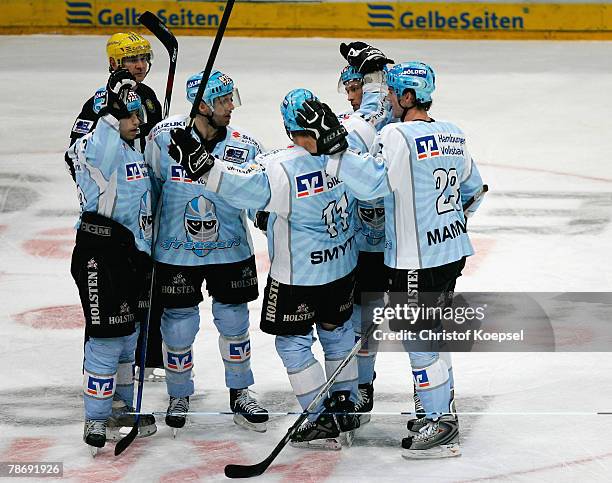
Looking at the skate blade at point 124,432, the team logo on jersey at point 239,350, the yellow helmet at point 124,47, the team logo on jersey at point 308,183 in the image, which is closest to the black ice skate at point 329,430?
the team logo on jersey at point 239,350

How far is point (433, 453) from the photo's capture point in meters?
4.76

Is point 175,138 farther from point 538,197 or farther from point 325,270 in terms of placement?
point 538,197

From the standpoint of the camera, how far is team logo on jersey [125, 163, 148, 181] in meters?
4.81

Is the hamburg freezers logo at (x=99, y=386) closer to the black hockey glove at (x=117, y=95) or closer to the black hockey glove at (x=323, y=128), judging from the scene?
the black hockey glove at (x=117, y=95)

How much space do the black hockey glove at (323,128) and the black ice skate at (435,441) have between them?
113cm

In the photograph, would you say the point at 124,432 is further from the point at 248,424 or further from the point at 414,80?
the point at 414,80

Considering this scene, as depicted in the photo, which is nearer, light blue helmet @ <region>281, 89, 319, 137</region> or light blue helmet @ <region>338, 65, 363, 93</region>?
light blue helmet @ <region>281, 89, 319, 137</region>

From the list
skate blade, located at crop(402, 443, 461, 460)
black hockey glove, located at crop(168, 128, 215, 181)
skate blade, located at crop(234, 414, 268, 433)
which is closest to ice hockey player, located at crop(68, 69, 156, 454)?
black hockey glove, located at crop(168, 128, 215, 181)

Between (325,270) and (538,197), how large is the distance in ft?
13.6

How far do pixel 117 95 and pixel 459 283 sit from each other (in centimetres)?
295

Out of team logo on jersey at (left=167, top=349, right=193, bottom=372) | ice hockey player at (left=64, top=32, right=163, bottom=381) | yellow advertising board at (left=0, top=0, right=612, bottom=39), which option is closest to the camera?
team logo on jersey at (left=167, top=349, right=193, bottom=372)

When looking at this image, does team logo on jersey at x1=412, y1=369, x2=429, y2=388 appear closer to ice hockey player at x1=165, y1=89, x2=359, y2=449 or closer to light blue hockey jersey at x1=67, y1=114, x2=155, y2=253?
ice hockey player at x1=165, y1=89, x2=359, y2=449

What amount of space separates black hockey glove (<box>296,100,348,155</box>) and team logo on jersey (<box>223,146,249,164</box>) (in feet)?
1.72

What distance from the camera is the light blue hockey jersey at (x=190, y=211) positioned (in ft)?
16.4
